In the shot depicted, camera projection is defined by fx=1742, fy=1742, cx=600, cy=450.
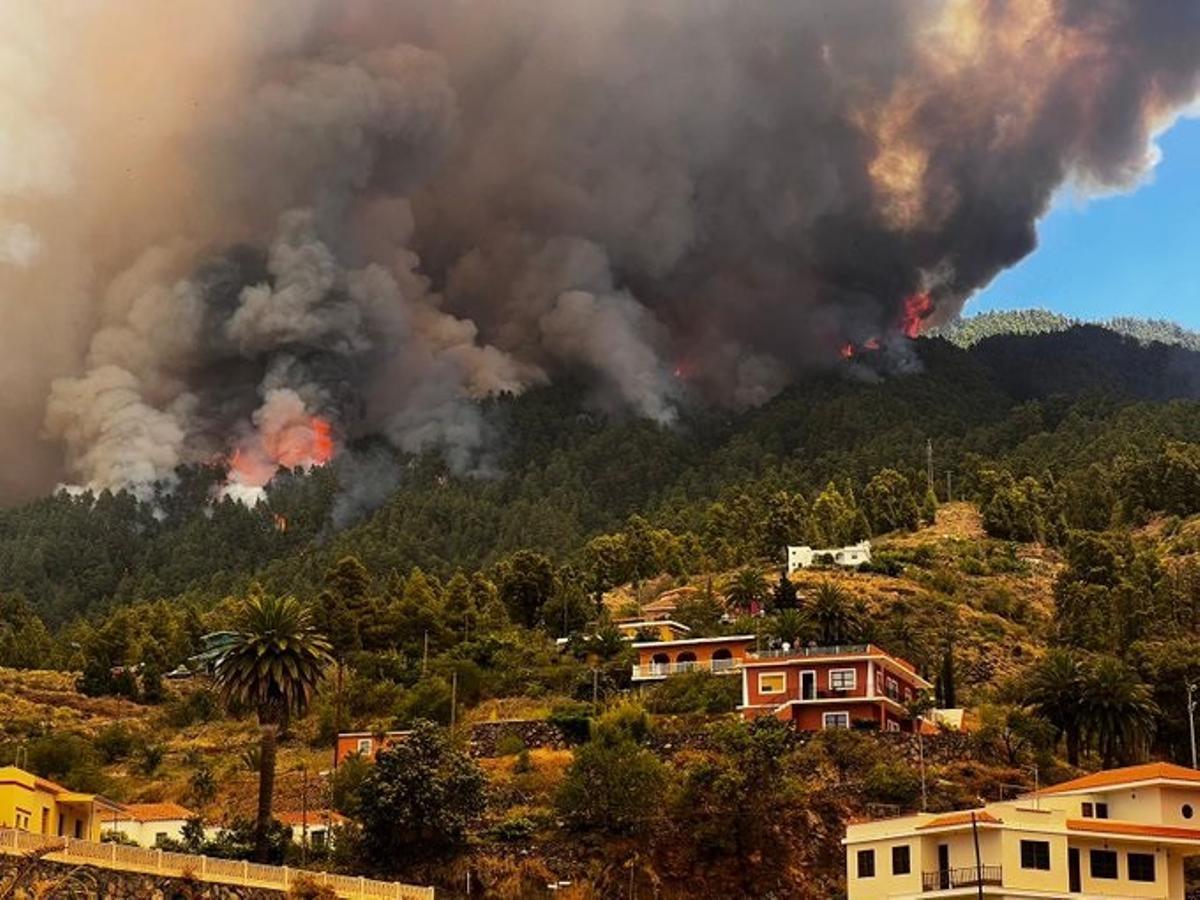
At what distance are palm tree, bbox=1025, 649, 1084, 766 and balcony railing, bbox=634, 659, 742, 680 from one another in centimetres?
1996

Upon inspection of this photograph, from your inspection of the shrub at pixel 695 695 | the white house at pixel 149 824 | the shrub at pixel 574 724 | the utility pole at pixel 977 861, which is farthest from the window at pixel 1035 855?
the white house at pixel 149 824

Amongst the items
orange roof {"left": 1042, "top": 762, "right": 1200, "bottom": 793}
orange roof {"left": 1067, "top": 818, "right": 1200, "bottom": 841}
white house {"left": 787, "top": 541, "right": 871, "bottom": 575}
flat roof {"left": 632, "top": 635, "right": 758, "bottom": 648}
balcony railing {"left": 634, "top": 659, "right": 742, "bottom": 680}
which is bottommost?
orange roof {"left": 1067, "top": 818, "right": 1200, "bottom": 841}

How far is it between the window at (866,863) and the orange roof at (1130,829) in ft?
25.0

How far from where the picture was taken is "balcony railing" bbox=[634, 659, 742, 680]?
10100cm

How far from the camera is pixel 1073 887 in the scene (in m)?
61.6

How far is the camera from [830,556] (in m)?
139

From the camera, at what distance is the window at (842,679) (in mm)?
89125

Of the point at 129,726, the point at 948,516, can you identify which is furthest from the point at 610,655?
the point at 948,516

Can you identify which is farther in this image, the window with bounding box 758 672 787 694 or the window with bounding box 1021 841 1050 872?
the window with bounding box 758 672 787 694

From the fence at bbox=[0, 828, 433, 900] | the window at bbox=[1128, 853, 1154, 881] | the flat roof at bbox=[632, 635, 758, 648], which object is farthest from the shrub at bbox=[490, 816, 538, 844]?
the flat roof at bbox=[632, 635, 758, 648]

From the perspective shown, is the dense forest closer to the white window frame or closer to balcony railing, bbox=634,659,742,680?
balcony railing, bbox=634,659,742,680

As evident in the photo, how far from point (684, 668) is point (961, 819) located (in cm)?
4096

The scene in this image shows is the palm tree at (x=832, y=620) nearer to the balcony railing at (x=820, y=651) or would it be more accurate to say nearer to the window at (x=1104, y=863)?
the balcony railing at (x=820, y=651)

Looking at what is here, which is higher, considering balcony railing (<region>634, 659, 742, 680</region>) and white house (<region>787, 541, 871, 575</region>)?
white house (<region>787, 541, 871, 575</region>)
